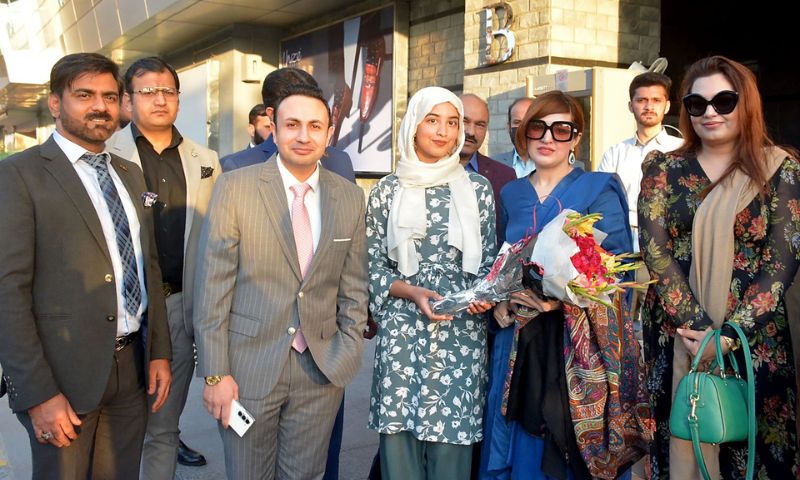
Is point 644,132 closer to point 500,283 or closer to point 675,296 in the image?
point 675,296

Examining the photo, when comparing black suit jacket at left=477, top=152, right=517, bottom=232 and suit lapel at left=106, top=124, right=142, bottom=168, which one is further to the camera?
black suit jacket at left=477, top=152, right=517, bottom=232

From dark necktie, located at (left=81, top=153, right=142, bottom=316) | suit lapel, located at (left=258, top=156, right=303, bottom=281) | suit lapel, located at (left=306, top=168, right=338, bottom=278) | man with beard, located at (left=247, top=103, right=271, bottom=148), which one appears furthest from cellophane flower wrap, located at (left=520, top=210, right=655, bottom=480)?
man with beard, located at (left=247, top=103, right=271, bottom=148)

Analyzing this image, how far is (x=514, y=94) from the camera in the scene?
7.75 meters

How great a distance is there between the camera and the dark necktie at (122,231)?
274cm

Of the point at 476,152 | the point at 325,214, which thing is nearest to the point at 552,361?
the point at 325,214

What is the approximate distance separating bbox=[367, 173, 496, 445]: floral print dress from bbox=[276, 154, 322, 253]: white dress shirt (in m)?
0.37

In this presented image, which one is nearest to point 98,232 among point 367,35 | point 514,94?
point 514,94

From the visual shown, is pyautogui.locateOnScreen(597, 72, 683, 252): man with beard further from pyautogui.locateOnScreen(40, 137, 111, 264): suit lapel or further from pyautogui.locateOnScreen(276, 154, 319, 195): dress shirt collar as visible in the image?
pyautogui.locateOnScreen(40, 137, 111, 264): suit lapel

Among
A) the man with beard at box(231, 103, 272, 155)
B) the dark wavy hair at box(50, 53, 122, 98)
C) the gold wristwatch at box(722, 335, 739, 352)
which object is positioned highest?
the man with beard at box(231, 103, 272, 155)

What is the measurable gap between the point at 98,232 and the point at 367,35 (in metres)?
9.49

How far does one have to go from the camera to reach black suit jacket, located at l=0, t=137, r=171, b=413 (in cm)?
238

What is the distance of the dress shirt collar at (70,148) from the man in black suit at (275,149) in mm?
908

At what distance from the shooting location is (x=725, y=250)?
8.46 ft

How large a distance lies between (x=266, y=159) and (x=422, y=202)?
1.01 meters
